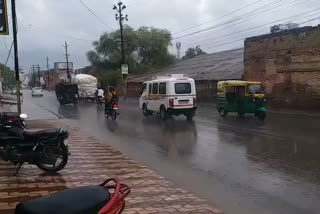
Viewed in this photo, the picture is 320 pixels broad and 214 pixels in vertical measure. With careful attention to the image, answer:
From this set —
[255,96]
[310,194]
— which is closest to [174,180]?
[310,194]

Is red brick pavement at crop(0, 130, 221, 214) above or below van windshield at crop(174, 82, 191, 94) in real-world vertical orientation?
below

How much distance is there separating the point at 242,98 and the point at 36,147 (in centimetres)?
1525

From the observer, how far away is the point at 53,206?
2.95 m

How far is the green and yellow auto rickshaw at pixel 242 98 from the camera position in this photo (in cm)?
2225

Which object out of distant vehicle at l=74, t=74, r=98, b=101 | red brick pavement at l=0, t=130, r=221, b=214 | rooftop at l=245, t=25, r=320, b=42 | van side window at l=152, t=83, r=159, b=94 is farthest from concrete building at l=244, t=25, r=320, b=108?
distant vehicle at l=74, t=74, r=98, b=101

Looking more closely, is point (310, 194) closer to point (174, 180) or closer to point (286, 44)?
point (174, 180)

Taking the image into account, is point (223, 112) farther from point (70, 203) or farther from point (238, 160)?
point (70, 203)

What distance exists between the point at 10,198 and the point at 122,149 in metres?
6.07

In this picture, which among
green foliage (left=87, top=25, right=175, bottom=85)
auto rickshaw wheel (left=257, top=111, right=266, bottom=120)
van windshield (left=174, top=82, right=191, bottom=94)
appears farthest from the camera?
green foliage (left=87, top=25, right=175, bottom=85)

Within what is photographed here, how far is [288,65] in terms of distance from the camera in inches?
1141

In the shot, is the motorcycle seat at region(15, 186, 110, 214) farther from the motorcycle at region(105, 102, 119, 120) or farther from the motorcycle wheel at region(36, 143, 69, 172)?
the motorcycle at region(105, 102, 119, 120)

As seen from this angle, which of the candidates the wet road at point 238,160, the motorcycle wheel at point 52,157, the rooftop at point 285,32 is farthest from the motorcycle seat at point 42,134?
the rooftop at point 285,32

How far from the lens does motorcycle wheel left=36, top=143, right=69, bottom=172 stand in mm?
8969

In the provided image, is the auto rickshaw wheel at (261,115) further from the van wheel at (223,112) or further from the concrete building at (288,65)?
the concrete building at (288,65)
